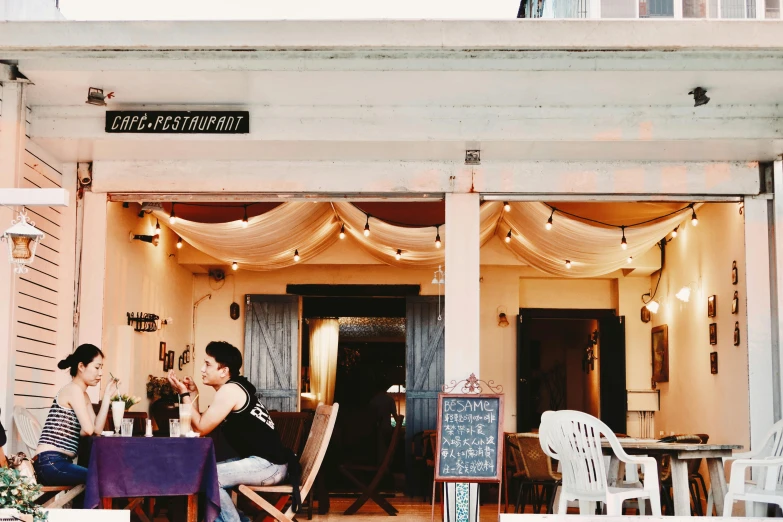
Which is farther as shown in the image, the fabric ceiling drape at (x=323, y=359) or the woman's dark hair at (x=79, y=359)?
the fabric ceiling drape at (x=323, y=359)

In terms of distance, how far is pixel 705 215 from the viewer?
887 centimetres

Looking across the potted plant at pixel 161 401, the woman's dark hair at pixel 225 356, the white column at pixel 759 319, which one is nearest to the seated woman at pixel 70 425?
the woman's dark hair at pixel 225 356

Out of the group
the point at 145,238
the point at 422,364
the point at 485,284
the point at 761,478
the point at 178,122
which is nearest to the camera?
the point at 761,478

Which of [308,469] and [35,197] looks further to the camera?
[308,469]

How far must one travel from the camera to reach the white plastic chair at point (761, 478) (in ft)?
18.6

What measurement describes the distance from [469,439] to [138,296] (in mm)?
4294

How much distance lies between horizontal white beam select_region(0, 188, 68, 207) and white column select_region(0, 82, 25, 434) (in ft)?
3.85

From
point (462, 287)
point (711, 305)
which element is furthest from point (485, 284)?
point (462, 287)

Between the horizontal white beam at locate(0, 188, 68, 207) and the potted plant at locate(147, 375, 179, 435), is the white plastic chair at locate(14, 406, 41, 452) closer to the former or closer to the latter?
the horizontal white beam at locate(0, 188, 68, 207)

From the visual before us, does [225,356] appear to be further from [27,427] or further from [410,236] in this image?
[410,236]

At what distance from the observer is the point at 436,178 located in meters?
7.02

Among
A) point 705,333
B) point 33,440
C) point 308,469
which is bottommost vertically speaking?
point 308,469

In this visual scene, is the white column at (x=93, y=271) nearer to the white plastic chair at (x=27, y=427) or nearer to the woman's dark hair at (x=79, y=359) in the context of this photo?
the white plastic chair at (x=27, y=427)

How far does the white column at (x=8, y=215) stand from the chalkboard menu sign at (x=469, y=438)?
9.55 feet
